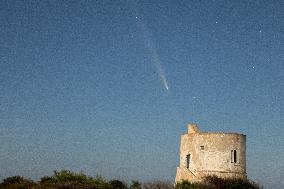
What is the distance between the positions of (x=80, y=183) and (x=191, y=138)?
8.97 metres

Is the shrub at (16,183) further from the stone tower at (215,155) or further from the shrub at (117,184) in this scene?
the stone tower at (215,155)

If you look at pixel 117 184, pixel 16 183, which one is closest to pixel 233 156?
pixel 117 184

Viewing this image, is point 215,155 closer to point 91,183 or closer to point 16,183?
point 91,183

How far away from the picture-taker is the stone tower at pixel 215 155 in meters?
31.4

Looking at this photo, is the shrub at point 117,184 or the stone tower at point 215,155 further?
the shrub at point 117,184

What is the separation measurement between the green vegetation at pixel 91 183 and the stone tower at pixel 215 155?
75 cm

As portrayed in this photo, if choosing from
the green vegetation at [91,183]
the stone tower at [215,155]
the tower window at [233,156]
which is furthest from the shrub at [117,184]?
the tower window at [233,156]

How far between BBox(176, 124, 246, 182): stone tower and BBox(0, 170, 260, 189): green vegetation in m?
0.75

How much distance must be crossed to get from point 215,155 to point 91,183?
31.5ft

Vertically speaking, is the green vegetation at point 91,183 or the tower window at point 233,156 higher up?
the tower window at point 233,156

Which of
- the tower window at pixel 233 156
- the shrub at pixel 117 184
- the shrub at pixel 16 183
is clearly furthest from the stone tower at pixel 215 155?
the shrub at pixel 16 183

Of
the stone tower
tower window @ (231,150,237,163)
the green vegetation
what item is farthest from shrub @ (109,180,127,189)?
tower window @ (231,150,237,163)

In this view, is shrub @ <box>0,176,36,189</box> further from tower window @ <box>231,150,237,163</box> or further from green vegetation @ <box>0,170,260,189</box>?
tower window @ <box>231,150,237,163</box>

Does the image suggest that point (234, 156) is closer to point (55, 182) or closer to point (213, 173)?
point (213, 173)
